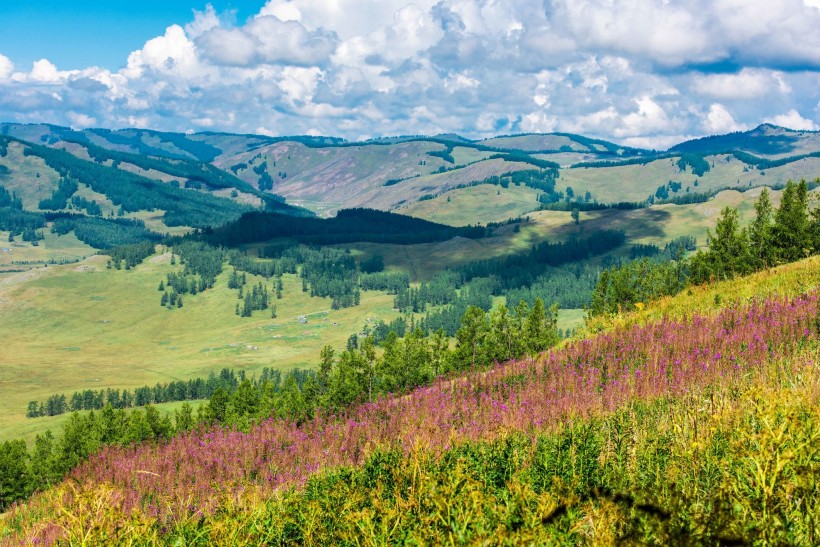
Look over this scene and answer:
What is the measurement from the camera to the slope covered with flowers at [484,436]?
8.48m

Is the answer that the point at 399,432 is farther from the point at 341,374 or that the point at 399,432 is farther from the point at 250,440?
the point at 341,374

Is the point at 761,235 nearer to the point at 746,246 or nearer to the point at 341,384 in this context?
the point at 746,246

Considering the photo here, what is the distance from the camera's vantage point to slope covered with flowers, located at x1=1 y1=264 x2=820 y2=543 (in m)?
8.48

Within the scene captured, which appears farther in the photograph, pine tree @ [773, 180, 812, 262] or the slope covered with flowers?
pine tree @ [773, 180, 812, 262]

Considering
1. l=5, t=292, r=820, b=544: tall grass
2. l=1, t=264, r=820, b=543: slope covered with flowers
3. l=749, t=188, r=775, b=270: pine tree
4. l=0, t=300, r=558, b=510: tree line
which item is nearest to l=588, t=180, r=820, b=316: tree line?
l=749, t=188, r=775, b=270: pine tree

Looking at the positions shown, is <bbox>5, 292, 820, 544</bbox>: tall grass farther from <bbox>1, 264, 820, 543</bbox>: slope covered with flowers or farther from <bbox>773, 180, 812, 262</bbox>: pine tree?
<bbox>773, 180, 812, 262</bbox>: pine tree

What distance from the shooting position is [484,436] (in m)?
12.8

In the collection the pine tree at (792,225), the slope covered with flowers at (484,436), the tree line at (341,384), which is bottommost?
the tree line at (341,384)

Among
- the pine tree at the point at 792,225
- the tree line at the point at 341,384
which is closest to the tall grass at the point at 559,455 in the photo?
the tree line at the point at 341,384

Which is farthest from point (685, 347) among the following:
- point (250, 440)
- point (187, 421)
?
point (187, 421)

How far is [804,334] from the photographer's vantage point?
633 inches

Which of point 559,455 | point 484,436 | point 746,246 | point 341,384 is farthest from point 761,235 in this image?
point 559,455

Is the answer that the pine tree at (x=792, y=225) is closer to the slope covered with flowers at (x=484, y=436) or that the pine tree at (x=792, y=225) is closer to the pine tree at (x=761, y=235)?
the pine tree at (x=761, y=235)

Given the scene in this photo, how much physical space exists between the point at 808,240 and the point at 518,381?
83141 mm
